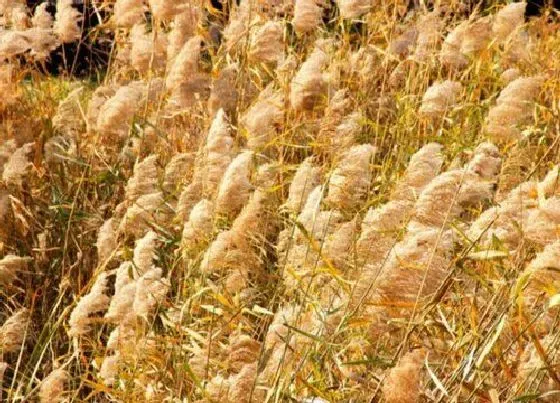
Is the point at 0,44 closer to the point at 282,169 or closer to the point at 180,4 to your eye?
the point at 180,4

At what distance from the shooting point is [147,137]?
138 inches

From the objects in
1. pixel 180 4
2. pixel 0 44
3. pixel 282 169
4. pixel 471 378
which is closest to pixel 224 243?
pixel 471 378

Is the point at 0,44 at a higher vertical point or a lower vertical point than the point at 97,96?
higher

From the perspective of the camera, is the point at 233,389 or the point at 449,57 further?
the point at 449,57

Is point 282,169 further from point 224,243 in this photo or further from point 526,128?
point 526,128

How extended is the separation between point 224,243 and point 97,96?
136cm

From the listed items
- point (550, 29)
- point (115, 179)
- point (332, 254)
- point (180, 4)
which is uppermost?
point (180, 4)

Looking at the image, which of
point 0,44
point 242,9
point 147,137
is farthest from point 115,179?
point 242,9

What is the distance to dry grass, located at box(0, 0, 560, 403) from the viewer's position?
2105 millimetres

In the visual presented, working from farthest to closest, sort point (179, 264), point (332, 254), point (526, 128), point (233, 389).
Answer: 1. point (526, 128)
2. point (179, 264)
3. point (332, 254)
4. point (233, 389)

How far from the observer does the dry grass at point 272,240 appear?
6.91 feet

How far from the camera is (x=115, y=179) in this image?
11.3ft

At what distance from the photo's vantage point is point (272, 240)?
10.8 feet

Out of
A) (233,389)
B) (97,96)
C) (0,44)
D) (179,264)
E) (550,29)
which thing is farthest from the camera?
(550,29)
